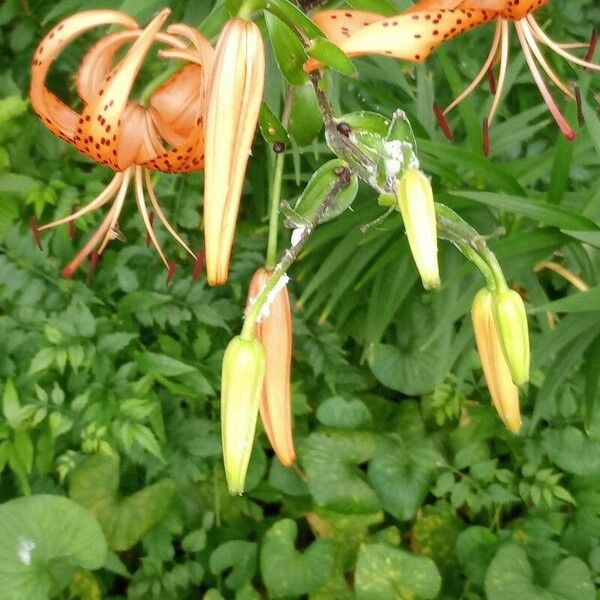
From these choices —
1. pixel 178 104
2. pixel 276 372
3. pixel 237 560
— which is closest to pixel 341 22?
pixel 178 104

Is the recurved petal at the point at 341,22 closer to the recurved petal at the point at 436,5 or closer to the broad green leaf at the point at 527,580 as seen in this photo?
the recurved petal at the point at 436,5

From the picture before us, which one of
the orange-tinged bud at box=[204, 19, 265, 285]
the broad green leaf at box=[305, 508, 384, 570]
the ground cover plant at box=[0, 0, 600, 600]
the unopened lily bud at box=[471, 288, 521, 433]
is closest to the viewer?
the orange-tinged bud at box=[204, 19, 265, 285]

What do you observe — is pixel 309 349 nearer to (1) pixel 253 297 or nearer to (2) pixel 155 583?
(2) pixel 155 583

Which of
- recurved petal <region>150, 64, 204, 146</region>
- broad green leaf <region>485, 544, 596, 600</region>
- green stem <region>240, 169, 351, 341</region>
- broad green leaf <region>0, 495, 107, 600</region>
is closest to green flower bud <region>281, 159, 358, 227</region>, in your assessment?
green stem <region>240, 169, 351, 341</region>

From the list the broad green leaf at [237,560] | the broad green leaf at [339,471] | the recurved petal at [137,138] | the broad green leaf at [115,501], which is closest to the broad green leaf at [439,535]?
the broad green leaf at [339,471]

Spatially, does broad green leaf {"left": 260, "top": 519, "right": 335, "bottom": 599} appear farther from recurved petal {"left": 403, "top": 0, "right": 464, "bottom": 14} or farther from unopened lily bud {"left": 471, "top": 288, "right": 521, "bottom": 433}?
recurved petal {"left": 403, "top": 0, "right": 464, "bottom": 14}

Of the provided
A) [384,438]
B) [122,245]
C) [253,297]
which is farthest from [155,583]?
[253,297]
